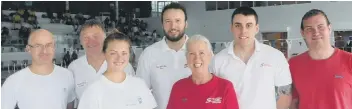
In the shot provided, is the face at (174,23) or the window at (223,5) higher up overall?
the window at (223,5)

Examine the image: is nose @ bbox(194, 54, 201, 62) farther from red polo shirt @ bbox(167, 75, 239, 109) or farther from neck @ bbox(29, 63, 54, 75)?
neck @ bbox(29, 63, 54, 75)

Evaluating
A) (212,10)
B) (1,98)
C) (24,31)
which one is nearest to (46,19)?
(24,31)

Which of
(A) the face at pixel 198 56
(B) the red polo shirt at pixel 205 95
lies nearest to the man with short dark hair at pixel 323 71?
(B) the red polo shirt at pixel 205 95

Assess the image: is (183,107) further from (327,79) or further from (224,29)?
(224,29)

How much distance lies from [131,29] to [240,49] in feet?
51.9

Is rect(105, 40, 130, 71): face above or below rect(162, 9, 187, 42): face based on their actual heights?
below

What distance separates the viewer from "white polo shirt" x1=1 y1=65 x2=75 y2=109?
2.18m

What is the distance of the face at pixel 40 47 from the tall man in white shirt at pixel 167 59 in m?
0.61

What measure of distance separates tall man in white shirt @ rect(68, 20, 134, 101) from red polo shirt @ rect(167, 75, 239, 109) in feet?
1.72

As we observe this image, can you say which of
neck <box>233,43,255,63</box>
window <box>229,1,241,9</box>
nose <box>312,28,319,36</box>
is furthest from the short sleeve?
window <box>229,1,241,9</box>

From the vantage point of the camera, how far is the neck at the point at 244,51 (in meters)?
2.25

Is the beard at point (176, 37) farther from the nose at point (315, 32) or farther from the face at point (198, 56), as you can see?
the nose at point (315, 32)

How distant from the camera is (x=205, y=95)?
198 centimetres

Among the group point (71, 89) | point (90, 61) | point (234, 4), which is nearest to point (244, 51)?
point (90, 61)
